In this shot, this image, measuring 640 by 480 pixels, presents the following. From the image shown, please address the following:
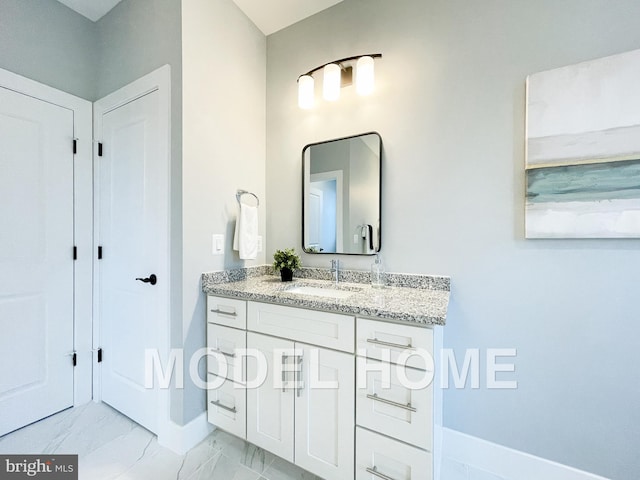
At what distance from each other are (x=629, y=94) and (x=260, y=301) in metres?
1.86

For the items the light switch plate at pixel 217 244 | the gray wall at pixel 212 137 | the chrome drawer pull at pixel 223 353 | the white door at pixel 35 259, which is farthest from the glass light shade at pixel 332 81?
the white door at pixel 35 259

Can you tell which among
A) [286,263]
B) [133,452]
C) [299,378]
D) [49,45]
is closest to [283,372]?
[299,378]

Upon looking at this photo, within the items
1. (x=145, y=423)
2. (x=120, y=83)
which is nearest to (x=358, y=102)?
(x=120, y=83)

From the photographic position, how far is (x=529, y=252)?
4.27ft

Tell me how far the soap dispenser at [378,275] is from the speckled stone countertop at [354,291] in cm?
3

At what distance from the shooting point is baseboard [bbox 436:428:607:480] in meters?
1.25

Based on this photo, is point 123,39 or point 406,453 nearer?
point 406,453

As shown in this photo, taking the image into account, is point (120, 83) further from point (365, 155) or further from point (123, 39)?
point (365, 155)

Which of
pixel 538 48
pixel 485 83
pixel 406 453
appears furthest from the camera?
pixel 485 83

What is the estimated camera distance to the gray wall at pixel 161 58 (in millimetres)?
1486

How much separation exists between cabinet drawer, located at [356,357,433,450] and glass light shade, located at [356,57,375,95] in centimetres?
147

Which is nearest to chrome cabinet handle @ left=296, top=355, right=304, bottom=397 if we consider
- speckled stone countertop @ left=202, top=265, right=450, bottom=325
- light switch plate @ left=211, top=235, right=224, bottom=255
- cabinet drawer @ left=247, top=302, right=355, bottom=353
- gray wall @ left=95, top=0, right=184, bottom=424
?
cabinet drawer @ left=247, top=302, right=355, bottom=353

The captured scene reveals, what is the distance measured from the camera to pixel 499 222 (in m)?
1.36

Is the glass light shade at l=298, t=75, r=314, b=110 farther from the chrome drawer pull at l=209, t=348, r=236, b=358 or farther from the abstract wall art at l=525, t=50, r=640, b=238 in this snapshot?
the chrome drawer pull at l=209, t=348, r=236, b=358
